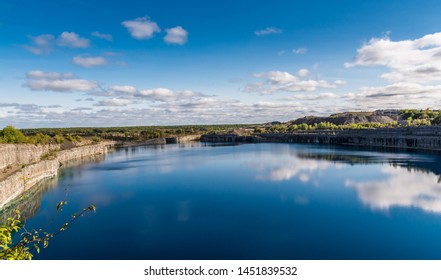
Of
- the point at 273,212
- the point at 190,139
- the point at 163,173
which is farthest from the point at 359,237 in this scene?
the point at 190,139

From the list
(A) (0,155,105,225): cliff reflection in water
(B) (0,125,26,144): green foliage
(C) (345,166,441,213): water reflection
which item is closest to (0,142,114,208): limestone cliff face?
(A) (0,155,105,225): cliff reflection in water

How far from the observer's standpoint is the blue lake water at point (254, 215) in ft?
52.8

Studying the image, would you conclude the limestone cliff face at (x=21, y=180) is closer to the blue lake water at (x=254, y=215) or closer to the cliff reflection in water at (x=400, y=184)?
the blue lake water at (x=254, y=215)

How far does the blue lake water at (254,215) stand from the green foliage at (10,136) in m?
15.2

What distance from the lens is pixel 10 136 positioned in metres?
51.8

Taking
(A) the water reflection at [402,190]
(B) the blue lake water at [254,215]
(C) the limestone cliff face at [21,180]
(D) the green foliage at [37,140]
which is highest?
(D) the green foliage at [37,140]

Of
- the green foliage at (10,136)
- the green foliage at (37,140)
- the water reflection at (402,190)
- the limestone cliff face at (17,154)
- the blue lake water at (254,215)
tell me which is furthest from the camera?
the green foliage at (37,140)

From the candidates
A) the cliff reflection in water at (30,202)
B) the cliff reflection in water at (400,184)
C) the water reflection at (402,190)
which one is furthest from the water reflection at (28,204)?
the water reflection at (402,190)

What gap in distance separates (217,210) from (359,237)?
9.90m

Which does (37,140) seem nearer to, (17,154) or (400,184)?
(17,154)

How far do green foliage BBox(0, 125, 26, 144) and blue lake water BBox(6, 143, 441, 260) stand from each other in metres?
15.2

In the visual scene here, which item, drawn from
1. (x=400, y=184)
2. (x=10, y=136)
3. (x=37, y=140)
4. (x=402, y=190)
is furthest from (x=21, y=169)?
(x=400, y=184)

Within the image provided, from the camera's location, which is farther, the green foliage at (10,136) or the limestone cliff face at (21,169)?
the green foliage at (10,136)

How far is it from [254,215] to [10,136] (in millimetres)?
46359
